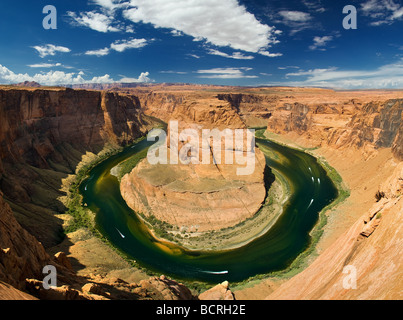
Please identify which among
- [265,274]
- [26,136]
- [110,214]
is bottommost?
[265,274]

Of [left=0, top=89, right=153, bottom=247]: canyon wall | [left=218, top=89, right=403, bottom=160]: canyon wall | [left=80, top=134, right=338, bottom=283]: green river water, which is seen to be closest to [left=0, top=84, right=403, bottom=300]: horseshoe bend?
[left=80, top=134, right=338, bottom=283]: green river water

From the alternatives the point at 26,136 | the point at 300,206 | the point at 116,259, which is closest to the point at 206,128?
the point at 300,206

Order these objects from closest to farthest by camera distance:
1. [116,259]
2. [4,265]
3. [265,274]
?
[4,265] < [265,274] < [116,259]

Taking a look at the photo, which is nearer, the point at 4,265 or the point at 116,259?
the point at 4,265

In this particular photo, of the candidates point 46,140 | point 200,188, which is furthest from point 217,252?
point 46,140

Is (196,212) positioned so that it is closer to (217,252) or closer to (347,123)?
(217,252)

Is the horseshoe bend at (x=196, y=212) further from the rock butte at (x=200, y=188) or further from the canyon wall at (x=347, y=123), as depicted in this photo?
the canyon wall at (x=347, y=123)
